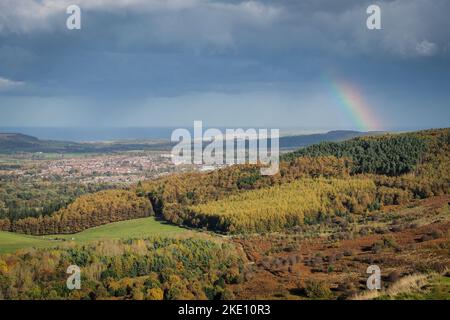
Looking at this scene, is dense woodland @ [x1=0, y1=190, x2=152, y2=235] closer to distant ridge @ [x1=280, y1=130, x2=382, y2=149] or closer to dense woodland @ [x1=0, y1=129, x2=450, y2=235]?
dense woodland @ [x1=0, y1=129, x2=450, y2=235]

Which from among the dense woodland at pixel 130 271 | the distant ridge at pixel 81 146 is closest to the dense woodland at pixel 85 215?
the dense woodland at pixel 130 271

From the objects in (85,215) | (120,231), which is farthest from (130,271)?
(85,215)

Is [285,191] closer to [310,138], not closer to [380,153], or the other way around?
[380,153]

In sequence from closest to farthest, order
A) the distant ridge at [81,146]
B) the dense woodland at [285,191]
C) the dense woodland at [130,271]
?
the dense woodland at [130,271] < the dense woodland at [285,191] < the distant ridge at [81,146]

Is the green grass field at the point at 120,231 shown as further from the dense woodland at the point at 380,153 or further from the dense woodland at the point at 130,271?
the dense woodland at the point at 380,153
